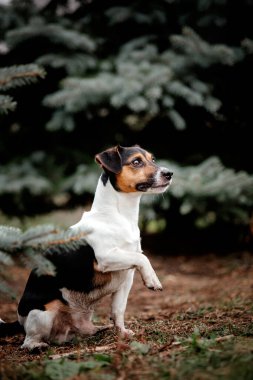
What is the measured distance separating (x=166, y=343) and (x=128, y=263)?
59cm

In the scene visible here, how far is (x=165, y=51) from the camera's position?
6609 mm

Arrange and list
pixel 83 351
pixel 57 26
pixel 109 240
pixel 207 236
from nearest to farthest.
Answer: pixel 83 351, pixel 109 240, pixel 57 26, pixel 207 236

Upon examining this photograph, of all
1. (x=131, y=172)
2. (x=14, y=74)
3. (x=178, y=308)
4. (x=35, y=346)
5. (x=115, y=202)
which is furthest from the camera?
(x=178, y=308)

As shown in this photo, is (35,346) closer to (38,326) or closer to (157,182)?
(38,326)

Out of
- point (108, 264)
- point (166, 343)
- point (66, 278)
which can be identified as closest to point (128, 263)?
point (108, 264)

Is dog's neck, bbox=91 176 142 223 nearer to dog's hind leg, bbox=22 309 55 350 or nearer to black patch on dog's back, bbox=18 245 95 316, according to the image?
black patch on dog's back, bbox=18 245 95 316

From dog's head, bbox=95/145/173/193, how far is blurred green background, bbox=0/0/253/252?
7.39 ft

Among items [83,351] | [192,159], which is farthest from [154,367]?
[192,159]

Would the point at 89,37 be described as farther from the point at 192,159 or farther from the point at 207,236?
the point at 207,236

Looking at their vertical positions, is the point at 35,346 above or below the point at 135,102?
below

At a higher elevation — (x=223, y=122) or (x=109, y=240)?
(x=109, y=240)

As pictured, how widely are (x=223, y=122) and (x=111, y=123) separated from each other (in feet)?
5.68

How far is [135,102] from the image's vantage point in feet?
19.1

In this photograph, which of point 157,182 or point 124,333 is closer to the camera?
point 124,333
